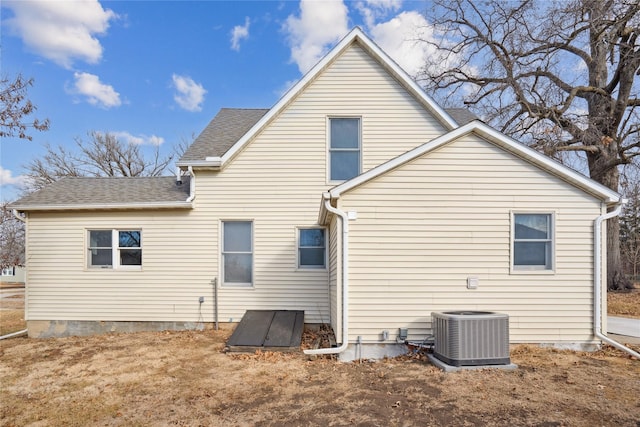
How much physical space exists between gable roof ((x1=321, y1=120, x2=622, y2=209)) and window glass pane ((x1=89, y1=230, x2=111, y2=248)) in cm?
636

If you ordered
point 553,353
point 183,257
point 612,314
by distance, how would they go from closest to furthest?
point 553,353 → point 183,257 → point 612,314

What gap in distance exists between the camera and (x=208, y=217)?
9.29 meters

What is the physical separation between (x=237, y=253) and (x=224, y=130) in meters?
4.01

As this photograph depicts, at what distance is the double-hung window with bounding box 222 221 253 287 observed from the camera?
30.6 ft

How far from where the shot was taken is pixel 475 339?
19.4 ft

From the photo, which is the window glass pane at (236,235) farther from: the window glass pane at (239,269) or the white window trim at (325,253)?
the white window trim at (325,253)

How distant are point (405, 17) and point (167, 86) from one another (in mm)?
14689

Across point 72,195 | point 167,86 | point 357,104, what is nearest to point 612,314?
point 357,104

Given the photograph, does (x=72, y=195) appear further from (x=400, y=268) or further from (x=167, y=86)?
(x=167, y=86)

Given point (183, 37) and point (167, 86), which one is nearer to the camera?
point (183, 37)

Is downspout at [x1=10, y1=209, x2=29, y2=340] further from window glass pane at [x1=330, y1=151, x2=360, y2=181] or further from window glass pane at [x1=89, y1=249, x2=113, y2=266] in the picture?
window glass pane at [x1=330, y1=151, x2=360, y2=181]

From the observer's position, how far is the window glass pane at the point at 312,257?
366 inches

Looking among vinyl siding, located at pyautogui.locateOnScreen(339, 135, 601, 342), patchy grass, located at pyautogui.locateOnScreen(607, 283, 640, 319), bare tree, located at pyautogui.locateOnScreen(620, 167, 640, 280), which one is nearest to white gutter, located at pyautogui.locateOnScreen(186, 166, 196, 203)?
vinyl siding, located at pyautogui.locateOnScreen(339, 135, 601, 342)

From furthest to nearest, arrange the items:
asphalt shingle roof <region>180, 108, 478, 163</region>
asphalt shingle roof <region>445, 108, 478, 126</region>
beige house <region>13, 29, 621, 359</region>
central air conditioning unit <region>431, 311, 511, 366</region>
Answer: asphalt shingle roof <region>445, 108, 478, 126</region>
asphalt shingle roof <region>180, 108, 478, 163</region>
beige house <region>13, 29, 621, 359</region>
central air conditioning unit <region>431, 311, 511, 366</region>
